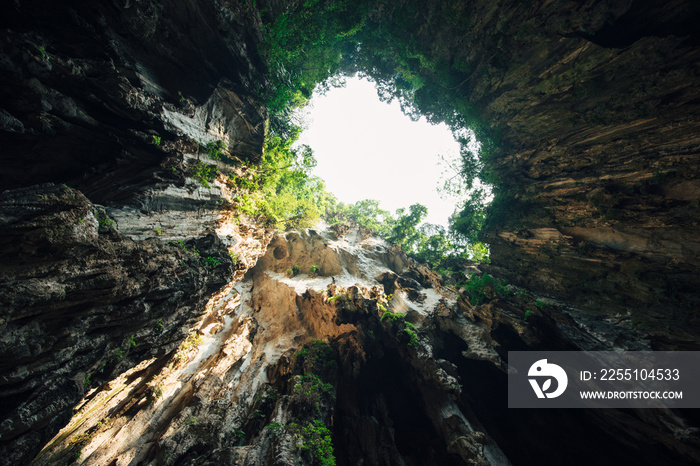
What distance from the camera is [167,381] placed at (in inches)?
348

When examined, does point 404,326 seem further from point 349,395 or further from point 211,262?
point 211,262

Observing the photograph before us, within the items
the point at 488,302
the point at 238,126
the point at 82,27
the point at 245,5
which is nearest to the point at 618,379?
the point at 488,302

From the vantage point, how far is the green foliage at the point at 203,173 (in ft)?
27.0

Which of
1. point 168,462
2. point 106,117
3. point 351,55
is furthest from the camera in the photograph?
point 351,55

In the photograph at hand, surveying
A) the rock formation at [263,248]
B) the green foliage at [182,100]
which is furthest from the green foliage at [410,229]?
the green foliage at [182,100]

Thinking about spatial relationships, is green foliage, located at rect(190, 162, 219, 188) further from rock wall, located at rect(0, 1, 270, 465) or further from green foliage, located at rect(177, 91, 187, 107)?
green foliage, located at rect(177, 91, 187, 107)

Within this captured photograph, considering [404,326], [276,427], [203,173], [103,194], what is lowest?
[276,427]

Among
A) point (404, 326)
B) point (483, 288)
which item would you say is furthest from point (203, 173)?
point (483, 288)

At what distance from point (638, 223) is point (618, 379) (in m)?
6.49

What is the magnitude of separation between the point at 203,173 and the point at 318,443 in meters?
10.6

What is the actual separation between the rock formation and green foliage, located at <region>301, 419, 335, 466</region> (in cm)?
6

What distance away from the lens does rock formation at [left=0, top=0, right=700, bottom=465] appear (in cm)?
433

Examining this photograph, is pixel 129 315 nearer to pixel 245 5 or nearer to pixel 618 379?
pixel 245 5

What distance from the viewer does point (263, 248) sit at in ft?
39.7
